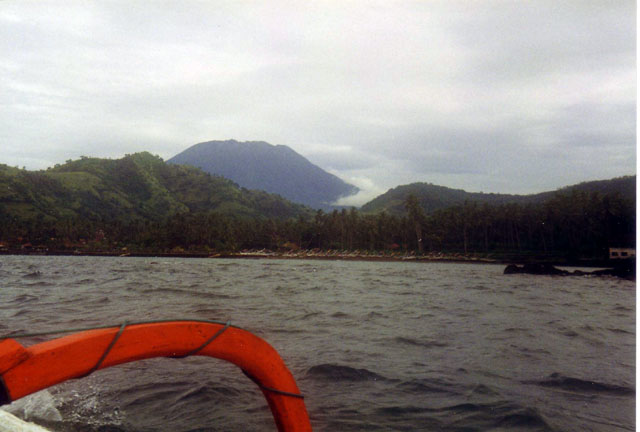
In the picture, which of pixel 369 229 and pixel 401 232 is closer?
pixel 401 232

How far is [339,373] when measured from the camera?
6.86 m

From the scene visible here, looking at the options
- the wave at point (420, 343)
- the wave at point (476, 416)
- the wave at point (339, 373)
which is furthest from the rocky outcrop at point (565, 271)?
the wave at point (339, 373)

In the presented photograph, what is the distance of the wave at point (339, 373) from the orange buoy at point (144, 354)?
3222 millimetres

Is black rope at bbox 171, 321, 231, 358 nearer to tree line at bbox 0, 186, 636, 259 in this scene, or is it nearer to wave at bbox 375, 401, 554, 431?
wave at bbox 375, 401, 554, 431

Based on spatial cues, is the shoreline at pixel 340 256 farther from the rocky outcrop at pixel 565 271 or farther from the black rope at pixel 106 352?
the black rope at pixel 106 352

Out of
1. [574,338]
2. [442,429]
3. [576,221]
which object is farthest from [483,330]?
[576,221]

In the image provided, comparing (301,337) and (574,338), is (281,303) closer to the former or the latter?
(301,337)

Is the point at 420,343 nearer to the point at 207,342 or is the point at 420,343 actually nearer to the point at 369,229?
the point at 207,342

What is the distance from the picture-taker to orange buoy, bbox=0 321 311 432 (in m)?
2.29

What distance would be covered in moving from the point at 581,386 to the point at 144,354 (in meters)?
6.92

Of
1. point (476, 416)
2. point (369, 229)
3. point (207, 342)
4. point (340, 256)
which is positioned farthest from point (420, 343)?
point (369, 229)

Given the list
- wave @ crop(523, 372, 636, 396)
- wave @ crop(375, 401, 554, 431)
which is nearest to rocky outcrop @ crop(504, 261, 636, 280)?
wave @ crop(523, 372, 636, 396)

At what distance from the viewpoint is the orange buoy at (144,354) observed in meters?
2.29

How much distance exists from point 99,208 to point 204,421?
21248cm
